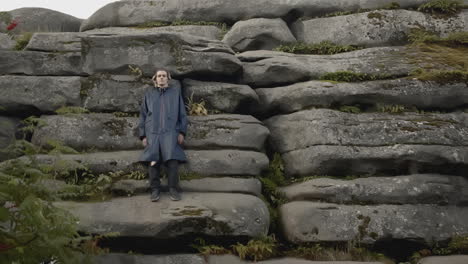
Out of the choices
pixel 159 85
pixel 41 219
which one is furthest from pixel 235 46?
pixel 41 219

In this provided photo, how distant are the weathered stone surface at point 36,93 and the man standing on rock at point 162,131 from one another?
3.20m

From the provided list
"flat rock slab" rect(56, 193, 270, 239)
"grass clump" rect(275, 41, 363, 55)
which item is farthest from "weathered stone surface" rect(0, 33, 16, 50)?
"grass clump" rect(275, 41, 363, 55)

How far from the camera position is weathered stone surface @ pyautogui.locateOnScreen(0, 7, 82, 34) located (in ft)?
67.9

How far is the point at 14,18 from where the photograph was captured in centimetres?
2097

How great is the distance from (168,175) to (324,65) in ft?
25.3

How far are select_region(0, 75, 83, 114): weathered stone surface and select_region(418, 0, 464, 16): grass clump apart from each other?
1528 centimetres

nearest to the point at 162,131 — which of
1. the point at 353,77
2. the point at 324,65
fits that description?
the point at 324,65

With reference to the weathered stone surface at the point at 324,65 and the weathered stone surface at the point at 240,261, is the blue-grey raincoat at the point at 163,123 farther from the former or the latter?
the weathered stone surface at the point at 324,65

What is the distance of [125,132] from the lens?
1346 centimetres

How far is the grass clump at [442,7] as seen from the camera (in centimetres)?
1895

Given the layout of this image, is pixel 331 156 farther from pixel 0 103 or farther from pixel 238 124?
pixel 0 103

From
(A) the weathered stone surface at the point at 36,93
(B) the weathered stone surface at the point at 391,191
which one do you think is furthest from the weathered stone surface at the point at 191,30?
(B) the weathered stone surface at the point at 391,191

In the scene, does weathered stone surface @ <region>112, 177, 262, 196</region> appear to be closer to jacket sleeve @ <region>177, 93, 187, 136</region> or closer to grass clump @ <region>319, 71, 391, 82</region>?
jacket sleeve @ <region>177, 93, 187, 136</region>

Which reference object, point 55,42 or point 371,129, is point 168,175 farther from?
point 55,42
